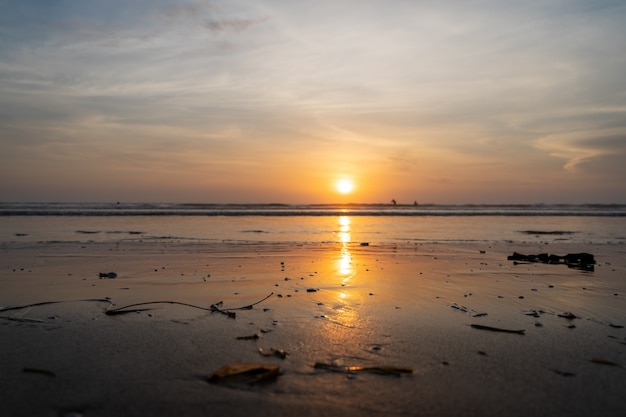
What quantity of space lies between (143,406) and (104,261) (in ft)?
34.1

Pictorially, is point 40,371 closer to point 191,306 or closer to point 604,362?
point 191,306

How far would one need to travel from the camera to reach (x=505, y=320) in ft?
23.2

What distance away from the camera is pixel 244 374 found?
4.69 m

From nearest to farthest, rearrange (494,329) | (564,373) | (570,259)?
(564,373)
(494,329)
(570,259)

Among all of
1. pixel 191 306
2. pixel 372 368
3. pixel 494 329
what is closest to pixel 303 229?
pixel 191 306

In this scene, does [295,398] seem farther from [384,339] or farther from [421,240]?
[421,240]

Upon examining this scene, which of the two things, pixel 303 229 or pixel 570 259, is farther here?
pixel 303 229

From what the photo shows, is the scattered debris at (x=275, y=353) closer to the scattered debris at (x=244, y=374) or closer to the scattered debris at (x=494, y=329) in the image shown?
the scattered debris at (x=244, y=374)

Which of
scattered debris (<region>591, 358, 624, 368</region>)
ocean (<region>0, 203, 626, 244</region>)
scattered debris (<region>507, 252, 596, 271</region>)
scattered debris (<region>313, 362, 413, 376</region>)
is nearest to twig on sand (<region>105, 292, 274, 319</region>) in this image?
scattered debris (<region>313, 362, 413, 376</region>)

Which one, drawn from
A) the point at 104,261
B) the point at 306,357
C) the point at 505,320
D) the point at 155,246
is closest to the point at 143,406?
the point at 306,357

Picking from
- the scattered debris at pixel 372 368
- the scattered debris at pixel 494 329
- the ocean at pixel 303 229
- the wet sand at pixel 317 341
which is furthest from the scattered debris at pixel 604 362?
the ocean at pixel 303 229

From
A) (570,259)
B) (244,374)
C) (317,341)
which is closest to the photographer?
(244,374)

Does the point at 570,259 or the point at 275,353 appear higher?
the point at 570,259

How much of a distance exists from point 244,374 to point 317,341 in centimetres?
145
